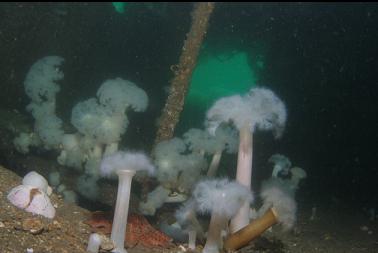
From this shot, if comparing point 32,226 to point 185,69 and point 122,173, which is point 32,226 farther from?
point 185,69

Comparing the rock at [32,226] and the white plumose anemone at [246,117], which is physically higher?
the white plumose anemone at [246,117]

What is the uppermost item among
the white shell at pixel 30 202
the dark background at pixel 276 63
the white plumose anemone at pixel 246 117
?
the dark background at pixel 276 63

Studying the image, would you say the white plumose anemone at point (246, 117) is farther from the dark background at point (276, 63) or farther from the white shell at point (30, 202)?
the dark background at point (276, 63)

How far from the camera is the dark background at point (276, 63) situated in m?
11.5

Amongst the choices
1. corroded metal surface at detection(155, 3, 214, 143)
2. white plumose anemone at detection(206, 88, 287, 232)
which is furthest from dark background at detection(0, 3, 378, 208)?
white plumose anemone at detection(206, 88, 287, 232)

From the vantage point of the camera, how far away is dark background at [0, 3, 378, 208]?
453 inches

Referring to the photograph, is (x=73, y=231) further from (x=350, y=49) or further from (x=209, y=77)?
(x=209, y=77)

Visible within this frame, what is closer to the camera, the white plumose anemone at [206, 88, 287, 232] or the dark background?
the white plumose anemone at [206, 88, 287, 232]

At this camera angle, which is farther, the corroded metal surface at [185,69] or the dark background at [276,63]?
the dark background at [276,63]

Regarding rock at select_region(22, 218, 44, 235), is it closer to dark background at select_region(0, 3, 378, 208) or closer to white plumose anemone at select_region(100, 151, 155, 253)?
white plumose anemone at select_region(100, 151, 155, 253)

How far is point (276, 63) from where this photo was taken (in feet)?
49.6

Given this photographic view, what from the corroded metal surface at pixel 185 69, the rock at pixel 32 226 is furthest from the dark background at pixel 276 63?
the rock at pixel 32 226

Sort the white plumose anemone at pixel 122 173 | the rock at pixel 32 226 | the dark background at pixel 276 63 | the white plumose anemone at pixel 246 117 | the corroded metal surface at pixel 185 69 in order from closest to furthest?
1. the rock at pixel 32 226
2. the white plumose anemone at pixel 122 173
3. the white plumose anemone at pixel 246 117
4. the corroded metal surface at pixel 185 69
5. the dark background at pixel 276 63

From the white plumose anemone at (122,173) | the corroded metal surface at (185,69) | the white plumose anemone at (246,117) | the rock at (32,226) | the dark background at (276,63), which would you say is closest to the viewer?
the rock at (32,226)
